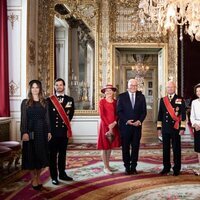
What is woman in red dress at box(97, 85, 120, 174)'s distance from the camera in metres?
3.92

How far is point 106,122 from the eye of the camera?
3.96 metres

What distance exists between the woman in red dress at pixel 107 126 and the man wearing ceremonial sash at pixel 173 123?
2.03 ft

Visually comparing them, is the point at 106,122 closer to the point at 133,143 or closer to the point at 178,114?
the point at 133,143

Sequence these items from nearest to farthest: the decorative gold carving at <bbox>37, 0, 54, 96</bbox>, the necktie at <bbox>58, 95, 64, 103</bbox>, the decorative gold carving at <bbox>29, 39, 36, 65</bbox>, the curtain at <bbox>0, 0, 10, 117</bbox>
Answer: the necktie at <bbox>58, 95, 64, 103</bbox> → the curtain at <bbox>0, 0, 10, 117</bbox> → the decorative gold carving at <bbox>29, 39, 36, 65</bbox> → the decorative gold carving at <bbox>37, 0, 54, 96</bbox>

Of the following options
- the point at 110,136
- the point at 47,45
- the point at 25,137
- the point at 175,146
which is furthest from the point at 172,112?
the point at 47,45

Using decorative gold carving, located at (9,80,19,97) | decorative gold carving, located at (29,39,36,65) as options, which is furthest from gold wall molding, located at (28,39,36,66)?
decorative gold carving, located at (9,80,19,97)

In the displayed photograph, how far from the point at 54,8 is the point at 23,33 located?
1720 mm

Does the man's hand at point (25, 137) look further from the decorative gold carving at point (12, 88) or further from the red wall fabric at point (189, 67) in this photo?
the red wall fabric at point (189, 67)

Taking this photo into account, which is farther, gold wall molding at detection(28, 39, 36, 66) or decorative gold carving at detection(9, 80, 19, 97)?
gold wall molding at detection(28, 39, 36, 66)

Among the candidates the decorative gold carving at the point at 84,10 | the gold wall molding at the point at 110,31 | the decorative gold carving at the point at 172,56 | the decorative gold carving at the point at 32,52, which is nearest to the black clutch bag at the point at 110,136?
the decorative gold carving at the point at 32,52

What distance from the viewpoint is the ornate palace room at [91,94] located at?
10.7 feet

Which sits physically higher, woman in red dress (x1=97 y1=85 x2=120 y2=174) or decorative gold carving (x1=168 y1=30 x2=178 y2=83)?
decorative gold carving (x1=168 y1=30 x2=178 y2=83)

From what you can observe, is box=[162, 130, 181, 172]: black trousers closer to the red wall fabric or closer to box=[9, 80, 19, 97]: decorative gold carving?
box=[9, 80, 19, 97]: decorative gold carving

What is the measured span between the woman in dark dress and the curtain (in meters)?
2.02
